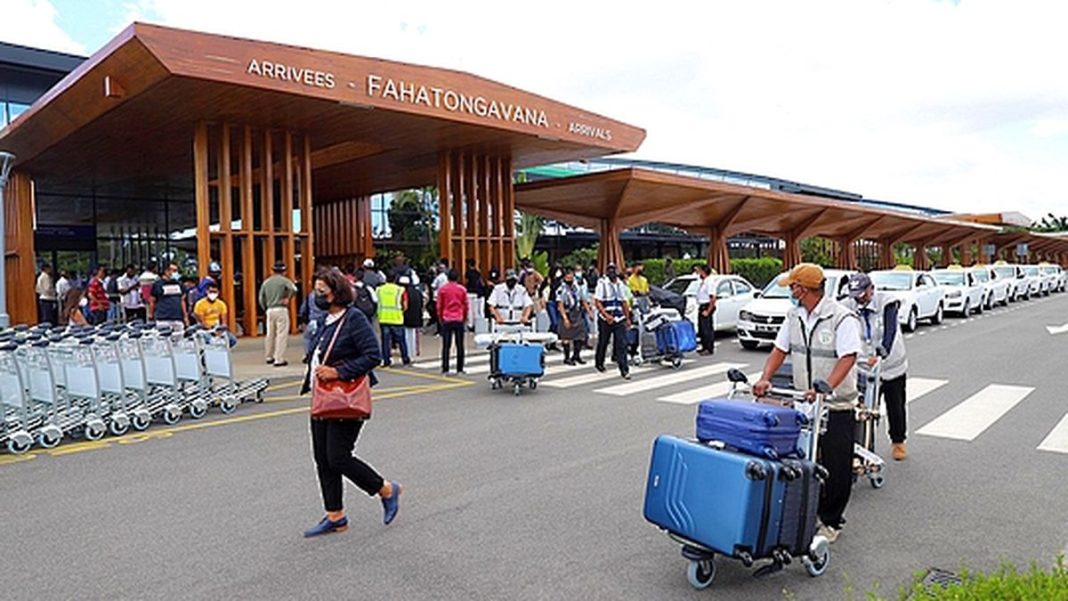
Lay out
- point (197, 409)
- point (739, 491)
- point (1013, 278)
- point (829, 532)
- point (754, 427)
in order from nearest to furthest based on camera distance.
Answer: point (739, 491), point (754, 427), point (829, 532), point (197, 409), point (1013, 278)

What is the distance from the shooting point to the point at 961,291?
23844 mm

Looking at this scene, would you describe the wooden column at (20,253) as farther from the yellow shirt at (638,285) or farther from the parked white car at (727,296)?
the parked white car at (727,296)

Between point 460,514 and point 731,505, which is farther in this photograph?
point 460,514

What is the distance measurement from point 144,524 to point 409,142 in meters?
16.2

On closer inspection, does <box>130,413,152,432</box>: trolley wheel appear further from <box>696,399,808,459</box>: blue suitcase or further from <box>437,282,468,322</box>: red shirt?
<box>696,399,808,459</box>: blue suitcase

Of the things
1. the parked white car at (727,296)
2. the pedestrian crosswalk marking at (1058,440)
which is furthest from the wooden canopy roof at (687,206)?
the pedestrian crosswalk marking at (1058,440)

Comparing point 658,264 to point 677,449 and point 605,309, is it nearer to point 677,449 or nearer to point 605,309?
point 605,309

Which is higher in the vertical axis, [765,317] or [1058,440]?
[765,317]

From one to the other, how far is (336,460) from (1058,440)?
7075 mm

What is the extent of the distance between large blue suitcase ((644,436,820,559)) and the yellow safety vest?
32.3 feet

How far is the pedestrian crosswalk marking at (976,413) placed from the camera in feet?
27.7

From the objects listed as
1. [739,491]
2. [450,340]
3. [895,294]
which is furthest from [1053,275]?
[739,491]

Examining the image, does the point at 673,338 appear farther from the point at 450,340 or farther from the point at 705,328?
the point at 450,340

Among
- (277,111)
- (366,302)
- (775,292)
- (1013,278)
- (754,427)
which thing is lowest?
(1013,278)
